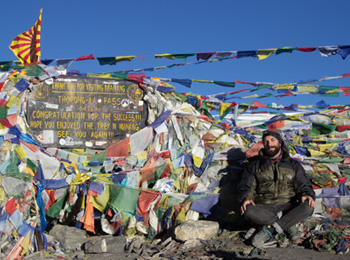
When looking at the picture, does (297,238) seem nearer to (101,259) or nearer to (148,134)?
(101,259)

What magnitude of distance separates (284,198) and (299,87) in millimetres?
5084

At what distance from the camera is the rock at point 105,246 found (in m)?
6.84

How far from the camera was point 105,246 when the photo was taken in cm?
686

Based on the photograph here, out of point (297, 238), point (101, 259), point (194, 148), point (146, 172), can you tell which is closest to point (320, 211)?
point (297, 238)

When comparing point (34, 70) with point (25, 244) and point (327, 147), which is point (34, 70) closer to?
point (25, 244)

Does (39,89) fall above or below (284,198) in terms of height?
above

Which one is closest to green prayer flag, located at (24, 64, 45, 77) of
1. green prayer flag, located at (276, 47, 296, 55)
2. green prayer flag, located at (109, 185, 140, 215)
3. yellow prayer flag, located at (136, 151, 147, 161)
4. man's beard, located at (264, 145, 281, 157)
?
yellow prayer flag, located at (136, 151, 147, 161)

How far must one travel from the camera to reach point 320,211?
7855 mm

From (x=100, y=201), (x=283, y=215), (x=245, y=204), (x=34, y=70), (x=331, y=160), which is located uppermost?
(x=34, y=70)

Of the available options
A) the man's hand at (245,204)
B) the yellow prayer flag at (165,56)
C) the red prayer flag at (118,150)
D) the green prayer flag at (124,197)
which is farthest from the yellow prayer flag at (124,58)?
the man's hand at (245,204)

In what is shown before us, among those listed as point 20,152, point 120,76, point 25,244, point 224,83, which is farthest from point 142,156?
point 224,83

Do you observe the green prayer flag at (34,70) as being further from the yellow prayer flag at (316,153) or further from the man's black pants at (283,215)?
the yellow prayer flag at (316,153)

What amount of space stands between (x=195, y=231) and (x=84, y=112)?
403cm

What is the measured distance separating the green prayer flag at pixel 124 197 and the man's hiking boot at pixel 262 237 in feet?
7.86
